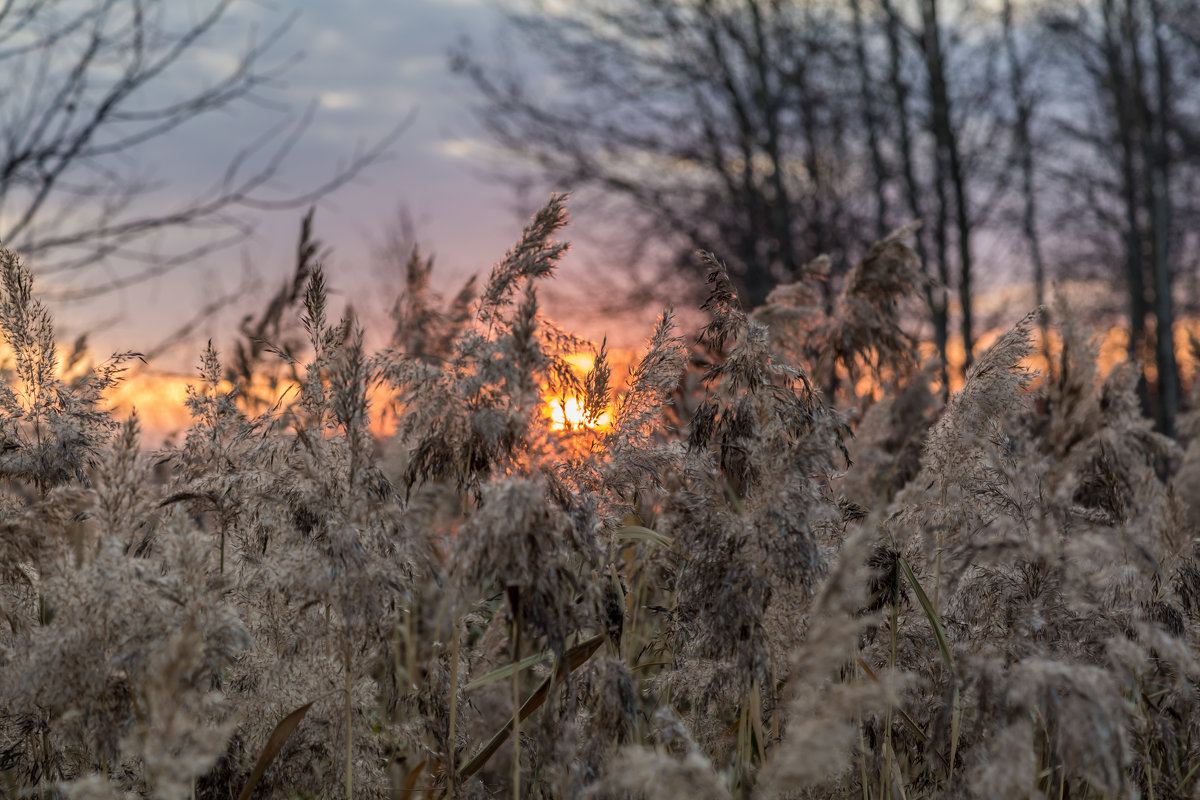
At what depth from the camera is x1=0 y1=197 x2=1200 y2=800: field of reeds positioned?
56.9 inches

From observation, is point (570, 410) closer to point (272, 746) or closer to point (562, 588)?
point (562, 588)

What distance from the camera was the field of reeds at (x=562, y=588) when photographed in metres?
1.44

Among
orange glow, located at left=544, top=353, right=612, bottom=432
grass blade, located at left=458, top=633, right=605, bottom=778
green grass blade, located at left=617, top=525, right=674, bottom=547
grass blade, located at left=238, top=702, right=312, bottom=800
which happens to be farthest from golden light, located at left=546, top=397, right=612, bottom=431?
grass blade, located at left=238, top=702, right=312, bottom=800

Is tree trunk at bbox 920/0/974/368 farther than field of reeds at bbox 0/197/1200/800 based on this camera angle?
Yes

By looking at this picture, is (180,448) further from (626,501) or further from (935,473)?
(935,473)

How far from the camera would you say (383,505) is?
67.0 inches

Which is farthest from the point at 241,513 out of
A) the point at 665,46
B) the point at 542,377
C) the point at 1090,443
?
the point at 665,46

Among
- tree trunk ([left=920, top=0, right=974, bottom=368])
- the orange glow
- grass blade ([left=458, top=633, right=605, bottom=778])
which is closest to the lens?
the orange glow

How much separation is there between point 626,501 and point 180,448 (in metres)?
1.20

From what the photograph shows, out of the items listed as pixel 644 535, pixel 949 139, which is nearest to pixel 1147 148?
pixel 949 139

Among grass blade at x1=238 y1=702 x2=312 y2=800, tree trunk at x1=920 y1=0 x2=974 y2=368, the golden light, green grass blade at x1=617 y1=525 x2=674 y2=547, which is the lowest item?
grass blade at x1=238 y1=702 x2=312 y2=800

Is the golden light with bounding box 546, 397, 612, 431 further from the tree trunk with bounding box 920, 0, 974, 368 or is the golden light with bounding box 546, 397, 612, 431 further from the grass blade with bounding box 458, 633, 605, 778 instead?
the tree trunk with bounding box 920, 0, 974, 368

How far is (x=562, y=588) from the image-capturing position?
1.51 m

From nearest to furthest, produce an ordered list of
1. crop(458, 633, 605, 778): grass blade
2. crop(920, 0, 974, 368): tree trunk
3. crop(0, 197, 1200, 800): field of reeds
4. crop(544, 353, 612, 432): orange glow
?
crop(0, 197, 1200, 800): field of reeds
crop(544, 353, 612, 432): orange glow
crop(458, 633, 605, 778): grass blade
crop(920, 0, 974, 368): tree trunk
